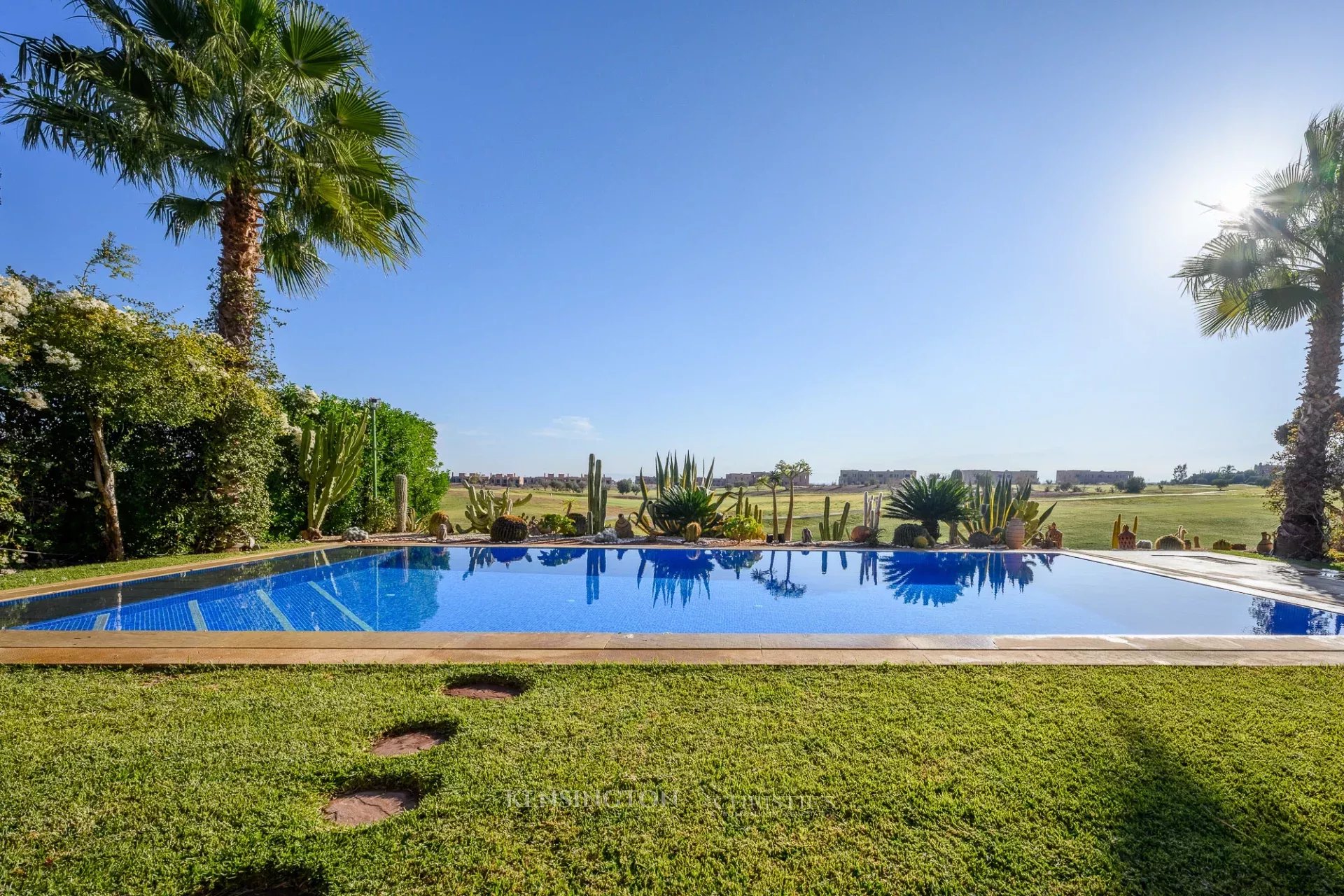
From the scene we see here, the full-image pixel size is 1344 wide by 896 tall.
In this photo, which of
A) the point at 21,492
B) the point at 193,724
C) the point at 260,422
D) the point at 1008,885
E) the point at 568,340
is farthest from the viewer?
the point at 568,340

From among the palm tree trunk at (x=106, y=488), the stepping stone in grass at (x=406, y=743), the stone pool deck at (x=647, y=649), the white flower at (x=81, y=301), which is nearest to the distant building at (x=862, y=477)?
the stone pool deck at (x=647, y=649)

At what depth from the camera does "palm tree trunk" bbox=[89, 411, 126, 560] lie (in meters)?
7.79

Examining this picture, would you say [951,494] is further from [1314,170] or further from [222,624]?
[222,624]

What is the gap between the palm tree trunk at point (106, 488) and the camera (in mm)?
7789

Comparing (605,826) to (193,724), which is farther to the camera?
(193,724)

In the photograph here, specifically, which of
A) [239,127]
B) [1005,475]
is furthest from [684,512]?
[239,127]

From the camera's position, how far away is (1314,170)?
1097 centimetres

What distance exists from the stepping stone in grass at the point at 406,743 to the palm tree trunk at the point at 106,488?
805 centimetres

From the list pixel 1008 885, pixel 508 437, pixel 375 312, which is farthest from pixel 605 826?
pixel 508 437

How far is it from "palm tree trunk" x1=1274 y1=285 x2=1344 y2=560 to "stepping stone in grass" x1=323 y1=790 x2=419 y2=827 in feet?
53.0

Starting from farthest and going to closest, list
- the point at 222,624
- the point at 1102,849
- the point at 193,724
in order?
the point at 222,624 → the point at 193,724 → the point at 1102,849

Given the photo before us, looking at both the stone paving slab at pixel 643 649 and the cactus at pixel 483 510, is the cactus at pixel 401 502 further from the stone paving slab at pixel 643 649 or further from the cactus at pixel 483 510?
the stone paving slab at pixel 643 649

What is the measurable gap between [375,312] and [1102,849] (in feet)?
56.6

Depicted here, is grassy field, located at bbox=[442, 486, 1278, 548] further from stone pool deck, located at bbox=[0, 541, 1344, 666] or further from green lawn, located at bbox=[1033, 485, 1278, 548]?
stone pool deck, located at bbox=[0, 541, 1344, 666]
